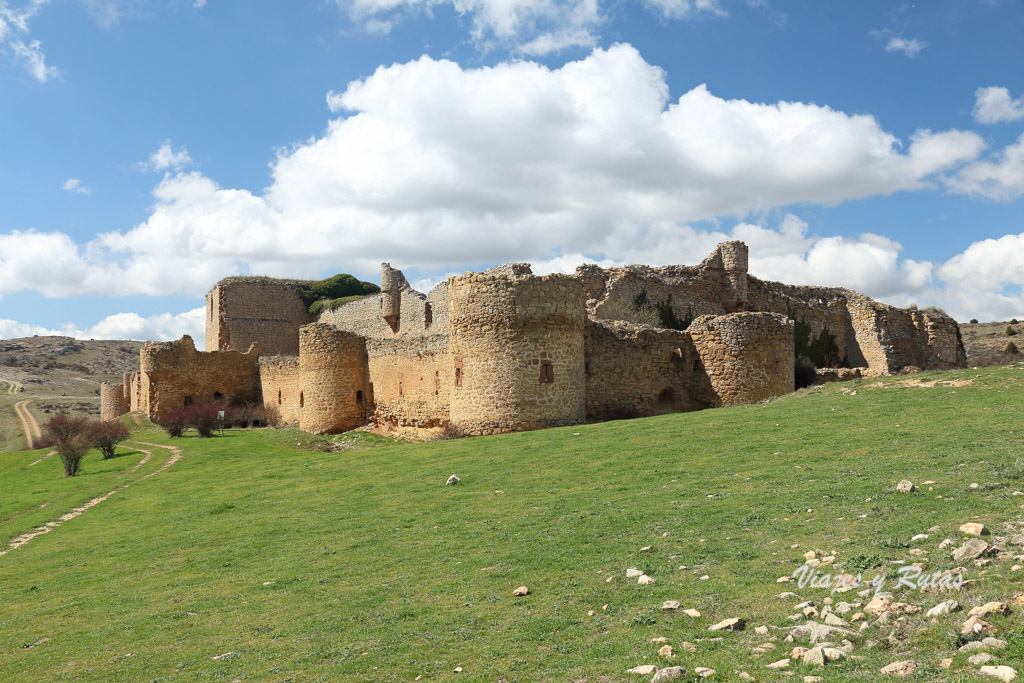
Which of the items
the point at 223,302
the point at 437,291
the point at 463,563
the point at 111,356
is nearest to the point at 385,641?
the point at 463,563

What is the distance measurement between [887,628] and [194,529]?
38.4ft

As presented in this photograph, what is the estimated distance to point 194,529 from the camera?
1366 cm

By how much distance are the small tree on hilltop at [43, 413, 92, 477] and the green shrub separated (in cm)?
2757

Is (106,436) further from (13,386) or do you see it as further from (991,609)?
(13,386)

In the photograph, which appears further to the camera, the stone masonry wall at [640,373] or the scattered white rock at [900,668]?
the stone masonry wall at [640,373]

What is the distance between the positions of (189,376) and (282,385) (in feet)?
18.3

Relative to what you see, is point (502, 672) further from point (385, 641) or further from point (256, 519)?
point (256, 519)

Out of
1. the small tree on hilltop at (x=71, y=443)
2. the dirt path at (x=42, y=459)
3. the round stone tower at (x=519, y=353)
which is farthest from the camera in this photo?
the dirt path at (x=42, y=459)

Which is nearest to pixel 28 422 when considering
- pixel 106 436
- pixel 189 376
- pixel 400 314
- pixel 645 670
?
pixel 189 376

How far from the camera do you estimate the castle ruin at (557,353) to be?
21.6 meters

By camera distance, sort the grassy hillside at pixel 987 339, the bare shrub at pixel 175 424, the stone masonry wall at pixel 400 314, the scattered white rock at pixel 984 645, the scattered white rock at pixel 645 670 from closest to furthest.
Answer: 1. the scattered white rock at pixel 984 645
2. the scattered white rock at pixel 645 670
3. the bare shrub at pixel 175 424
4. the stone masonry wall at pixel 400 314
5. the grassy hillside at pixel 987 339

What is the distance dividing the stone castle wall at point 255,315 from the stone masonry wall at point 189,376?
11.1 metres

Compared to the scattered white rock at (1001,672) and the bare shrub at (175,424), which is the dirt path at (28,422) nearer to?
the bare shrub at (175,424)

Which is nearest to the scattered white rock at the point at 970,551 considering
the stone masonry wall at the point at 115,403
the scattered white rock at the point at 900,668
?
the scattered white rock at the point at 900,668
